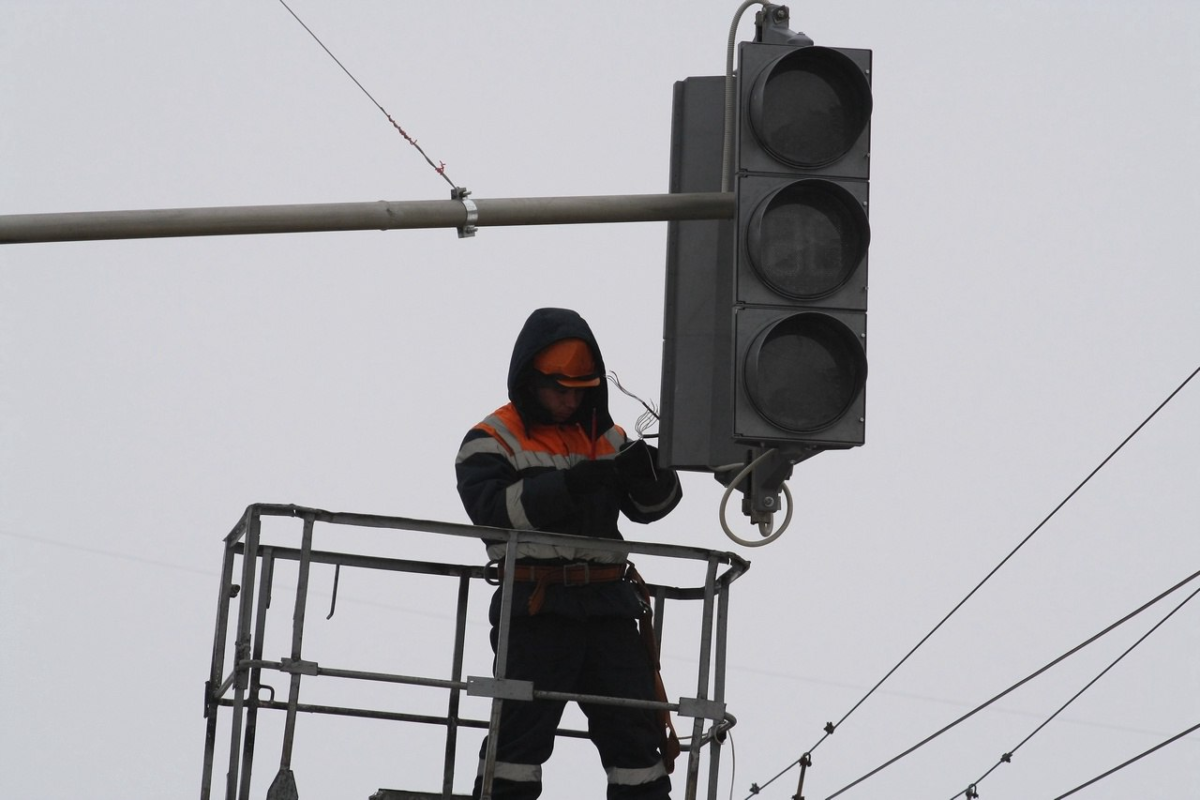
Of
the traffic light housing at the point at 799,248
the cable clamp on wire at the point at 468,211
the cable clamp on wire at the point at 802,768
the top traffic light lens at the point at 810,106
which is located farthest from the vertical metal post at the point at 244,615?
the cable clamp on wire at the point at 802,768

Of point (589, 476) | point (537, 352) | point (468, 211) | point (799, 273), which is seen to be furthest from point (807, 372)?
point (537, 352)

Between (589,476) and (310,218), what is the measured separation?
1.99 m

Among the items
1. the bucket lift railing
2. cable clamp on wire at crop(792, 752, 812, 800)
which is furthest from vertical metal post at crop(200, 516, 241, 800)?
cable clamp on wire at crop(792, 752, 812, 800)

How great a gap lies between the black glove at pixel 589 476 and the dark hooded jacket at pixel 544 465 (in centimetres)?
3

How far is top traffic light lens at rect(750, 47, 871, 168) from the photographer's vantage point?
650 cm

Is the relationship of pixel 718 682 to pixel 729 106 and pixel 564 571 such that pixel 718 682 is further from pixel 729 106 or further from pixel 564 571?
pixel 729 106

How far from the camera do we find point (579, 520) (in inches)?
321

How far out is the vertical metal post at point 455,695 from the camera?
28.7 ft

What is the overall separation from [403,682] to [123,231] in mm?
1919

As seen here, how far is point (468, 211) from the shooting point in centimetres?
644

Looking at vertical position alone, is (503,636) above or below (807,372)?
below

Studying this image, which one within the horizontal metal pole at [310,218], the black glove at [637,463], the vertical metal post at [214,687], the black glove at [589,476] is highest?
the horizontal metal pole at [310,218]

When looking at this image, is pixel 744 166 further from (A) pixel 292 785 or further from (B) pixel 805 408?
(A) pixel 292 785

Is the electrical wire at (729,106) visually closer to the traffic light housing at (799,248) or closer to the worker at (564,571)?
the traffic light housing at (799,248)
